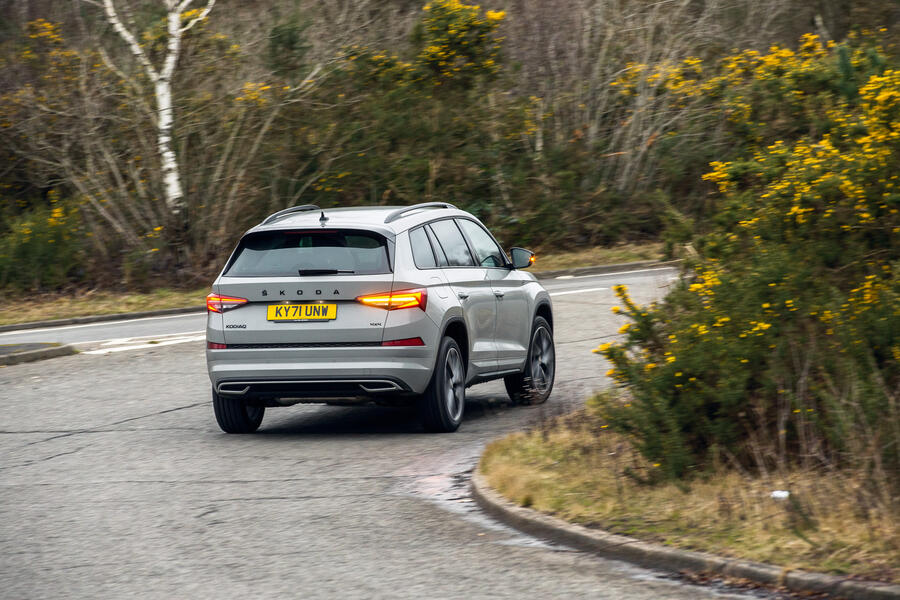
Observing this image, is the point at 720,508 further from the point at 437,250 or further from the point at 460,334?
the point at 437,250

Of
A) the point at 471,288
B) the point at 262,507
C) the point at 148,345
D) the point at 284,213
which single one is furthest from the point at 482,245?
the point at 148,345

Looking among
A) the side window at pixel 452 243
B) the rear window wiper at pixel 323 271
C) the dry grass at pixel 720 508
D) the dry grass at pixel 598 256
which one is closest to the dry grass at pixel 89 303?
the dry grass at pixel 598 256

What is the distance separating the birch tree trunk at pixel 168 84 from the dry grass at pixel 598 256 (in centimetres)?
754

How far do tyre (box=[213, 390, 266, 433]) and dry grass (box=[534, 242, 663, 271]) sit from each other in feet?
53.5

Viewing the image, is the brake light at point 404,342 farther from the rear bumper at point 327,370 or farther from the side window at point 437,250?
the side window at point 437,250

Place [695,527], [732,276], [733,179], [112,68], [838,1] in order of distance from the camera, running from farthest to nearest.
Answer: [838,1] → [112,68] → [733,179] → [732,276] → [695,527]

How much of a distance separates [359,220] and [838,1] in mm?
27497

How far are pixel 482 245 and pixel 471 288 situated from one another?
41.1 inches

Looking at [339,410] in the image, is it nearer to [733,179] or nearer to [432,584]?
[733,179]

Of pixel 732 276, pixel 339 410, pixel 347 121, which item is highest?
pixel 347 121

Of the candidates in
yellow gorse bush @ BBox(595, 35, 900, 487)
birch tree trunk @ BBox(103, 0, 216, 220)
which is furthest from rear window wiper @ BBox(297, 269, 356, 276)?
birch tree trunk @ BBox(103, 0, 216, 220)

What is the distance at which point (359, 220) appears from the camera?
32.2ft

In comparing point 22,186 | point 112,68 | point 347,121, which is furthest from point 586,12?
point 22,186

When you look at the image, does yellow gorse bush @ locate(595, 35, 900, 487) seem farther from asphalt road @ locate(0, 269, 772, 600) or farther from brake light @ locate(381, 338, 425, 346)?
brake light @ locate(381, 338, 425, 346)
